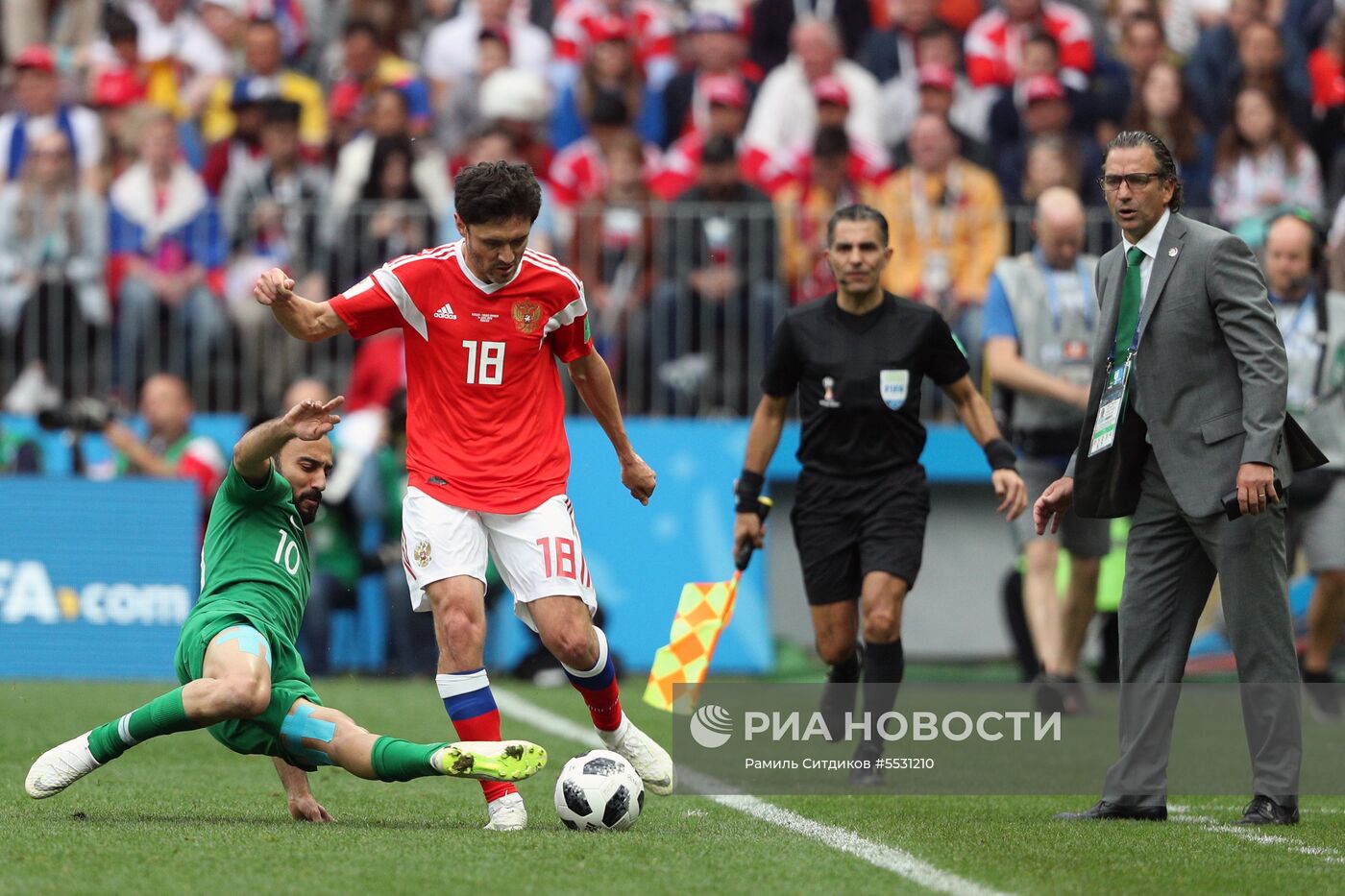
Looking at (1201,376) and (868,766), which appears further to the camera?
(868,766)

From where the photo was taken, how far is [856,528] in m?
8.66

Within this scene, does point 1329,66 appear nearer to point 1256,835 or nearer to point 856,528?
point 856,528

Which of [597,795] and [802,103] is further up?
[802,103]

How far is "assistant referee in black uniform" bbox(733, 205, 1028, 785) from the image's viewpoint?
8.51m

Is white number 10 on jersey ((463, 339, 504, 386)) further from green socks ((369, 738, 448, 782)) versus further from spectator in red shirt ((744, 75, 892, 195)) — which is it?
spectator in red shirt ((744, 75, 892, 195))

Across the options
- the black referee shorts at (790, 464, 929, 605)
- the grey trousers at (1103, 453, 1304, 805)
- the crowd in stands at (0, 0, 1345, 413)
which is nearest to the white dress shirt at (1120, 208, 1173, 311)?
the grey trousers at (1103, 453, 1304, 805)

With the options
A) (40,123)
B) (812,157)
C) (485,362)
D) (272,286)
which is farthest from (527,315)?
(40,123)

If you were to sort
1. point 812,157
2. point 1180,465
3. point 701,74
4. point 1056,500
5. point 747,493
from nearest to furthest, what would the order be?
point 1180,465 < point 1056,500 < point 747,493 < point 812,157 < point 701,74

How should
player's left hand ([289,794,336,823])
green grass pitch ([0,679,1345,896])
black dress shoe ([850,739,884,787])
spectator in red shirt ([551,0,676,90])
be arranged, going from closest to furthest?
→ 1. green grass pitch ([0,679,1345,896])
2. player's left hand ([289,794,336,823])
3. black dress shoe ([850,739,884,787])
4. spectator in red shirt ([551,0,676,90])

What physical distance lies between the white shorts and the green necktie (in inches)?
81.3

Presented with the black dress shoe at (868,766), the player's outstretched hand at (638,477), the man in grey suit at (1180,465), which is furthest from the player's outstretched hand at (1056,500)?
the player's outstretched hand at (638,477)

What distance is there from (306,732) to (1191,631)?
3.11 m

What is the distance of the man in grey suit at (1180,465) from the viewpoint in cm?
700

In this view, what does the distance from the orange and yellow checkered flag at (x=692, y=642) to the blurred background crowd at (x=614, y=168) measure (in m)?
4.92
